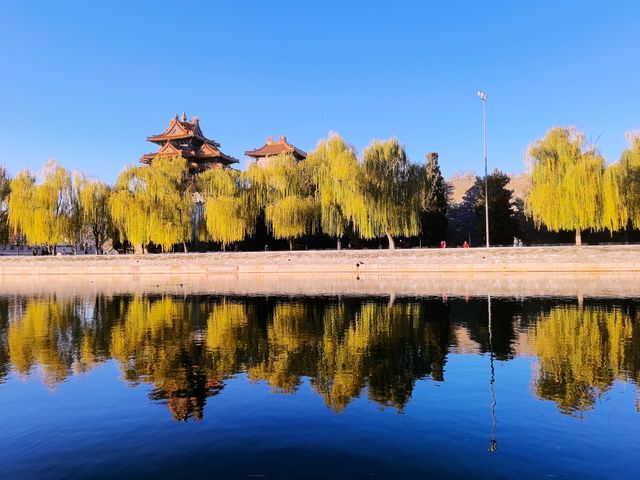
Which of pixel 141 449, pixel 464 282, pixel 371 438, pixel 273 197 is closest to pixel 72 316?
pixel 141 449

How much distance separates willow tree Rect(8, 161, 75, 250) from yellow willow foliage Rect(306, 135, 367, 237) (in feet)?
66.4

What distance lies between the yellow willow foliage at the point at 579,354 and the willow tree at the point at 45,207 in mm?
37352

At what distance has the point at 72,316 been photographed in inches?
683

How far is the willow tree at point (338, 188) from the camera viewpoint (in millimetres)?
35812

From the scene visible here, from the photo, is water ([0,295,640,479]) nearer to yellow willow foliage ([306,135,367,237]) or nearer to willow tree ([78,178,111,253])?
yellow willow foliage ([306,135,367,237])

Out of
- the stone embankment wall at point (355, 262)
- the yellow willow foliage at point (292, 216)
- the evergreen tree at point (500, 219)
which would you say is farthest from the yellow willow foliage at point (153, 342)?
the evergreen tree at point (500, 219)

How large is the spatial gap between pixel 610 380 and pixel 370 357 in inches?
164

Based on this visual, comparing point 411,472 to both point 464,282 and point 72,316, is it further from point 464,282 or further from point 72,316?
point 464,282

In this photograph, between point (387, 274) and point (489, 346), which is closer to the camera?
point (489, 346)

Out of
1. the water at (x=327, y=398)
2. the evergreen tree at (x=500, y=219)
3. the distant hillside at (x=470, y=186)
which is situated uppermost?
the distant hillside at (x=470, y=186)

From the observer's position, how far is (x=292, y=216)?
37.5 metres

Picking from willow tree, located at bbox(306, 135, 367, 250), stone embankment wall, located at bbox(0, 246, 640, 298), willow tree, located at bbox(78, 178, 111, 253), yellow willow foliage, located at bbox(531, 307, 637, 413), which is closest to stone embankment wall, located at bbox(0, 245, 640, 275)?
stone embankment wall, located at bbox(0, 246, 640, 298)

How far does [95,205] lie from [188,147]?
58.9 feet

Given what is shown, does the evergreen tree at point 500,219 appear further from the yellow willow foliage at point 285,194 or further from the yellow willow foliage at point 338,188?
the yellow willow foliage at point 285,194
